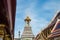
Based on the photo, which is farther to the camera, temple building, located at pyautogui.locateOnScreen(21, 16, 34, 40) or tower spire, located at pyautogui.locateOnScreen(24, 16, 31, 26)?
tower spire, located at pyautogui.locateOnScreen(24, 16, 31, 26)

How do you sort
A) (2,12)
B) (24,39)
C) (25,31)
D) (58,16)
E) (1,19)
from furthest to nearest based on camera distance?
(25,31)
(24,39)
(58,16)
(1,19)
(2,12)

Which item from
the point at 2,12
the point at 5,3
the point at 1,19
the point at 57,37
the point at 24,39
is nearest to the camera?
the point at 5,3

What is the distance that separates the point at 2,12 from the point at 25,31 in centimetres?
3454

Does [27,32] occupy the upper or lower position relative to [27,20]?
lower

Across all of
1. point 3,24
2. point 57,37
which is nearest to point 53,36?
point 57,37

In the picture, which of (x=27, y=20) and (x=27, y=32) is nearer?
(x=27, y=32)

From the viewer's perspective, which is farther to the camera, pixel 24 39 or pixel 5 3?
pixel 24 39

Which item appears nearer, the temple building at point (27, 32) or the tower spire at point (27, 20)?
the temple building at point (27, 32)

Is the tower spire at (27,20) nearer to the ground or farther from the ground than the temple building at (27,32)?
farther from the ground

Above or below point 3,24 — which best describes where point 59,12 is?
above

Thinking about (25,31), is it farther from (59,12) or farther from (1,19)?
(1,19)

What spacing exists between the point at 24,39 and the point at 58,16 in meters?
13.0

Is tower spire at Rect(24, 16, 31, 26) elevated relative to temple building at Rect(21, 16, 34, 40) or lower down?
elevated

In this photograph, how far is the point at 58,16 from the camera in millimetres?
22906
